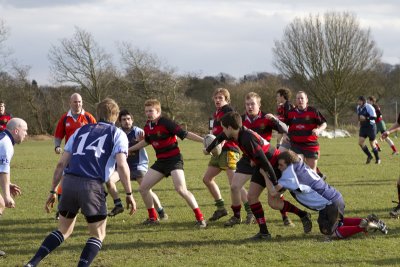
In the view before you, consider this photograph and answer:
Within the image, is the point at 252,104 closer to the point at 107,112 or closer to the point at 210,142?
the point at 210,142

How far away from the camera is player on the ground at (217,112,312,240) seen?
6.29 m

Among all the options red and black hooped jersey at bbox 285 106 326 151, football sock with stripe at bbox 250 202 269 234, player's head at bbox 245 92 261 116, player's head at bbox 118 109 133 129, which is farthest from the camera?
red and black hooped jersey at bbox 285 106 326 151

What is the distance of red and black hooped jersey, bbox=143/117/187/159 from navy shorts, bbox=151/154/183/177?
6 cm

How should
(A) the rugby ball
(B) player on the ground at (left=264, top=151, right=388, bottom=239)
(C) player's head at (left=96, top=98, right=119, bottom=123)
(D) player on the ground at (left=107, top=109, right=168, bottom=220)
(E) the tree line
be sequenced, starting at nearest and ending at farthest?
(C) player's head at (left=96, top=98, right=119, bottom=123), (B) player on the ground at (left=264, top=151, right=388, bottom=239), (A) the rugby ball, (D) player on the ground at (left=107, top=109, right=168, bottom=220), (E) the tree line

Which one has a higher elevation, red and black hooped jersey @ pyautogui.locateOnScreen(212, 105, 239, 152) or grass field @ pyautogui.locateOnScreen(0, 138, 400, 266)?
red and black hooped jersey @ pyautogui.locateOnScreen(212, 105, 239, 152)

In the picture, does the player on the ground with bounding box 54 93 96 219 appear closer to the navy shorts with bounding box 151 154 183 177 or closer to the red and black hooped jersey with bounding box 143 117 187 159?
the red and black hooped jersey with bounding box 143 117 187 159

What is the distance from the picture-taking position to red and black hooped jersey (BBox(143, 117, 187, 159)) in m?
7.67

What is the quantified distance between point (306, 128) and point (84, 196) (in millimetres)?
5652

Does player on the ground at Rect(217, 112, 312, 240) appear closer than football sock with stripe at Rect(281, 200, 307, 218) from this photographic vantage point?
Yes

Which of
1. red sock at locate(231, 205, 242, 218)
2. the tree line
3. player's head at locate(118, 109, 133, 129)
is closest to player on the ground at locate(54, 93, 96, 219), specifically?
player's head at locate(118, 109, 133, 129)

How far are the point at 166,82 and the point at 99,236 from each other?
138ft

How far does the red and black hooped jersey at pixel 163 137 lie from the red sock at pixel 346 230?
251 cm

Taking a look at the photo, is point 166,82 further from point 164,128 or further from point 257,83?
point 164,128

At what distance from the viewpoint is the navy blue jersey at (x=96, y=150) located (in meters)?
5.05
